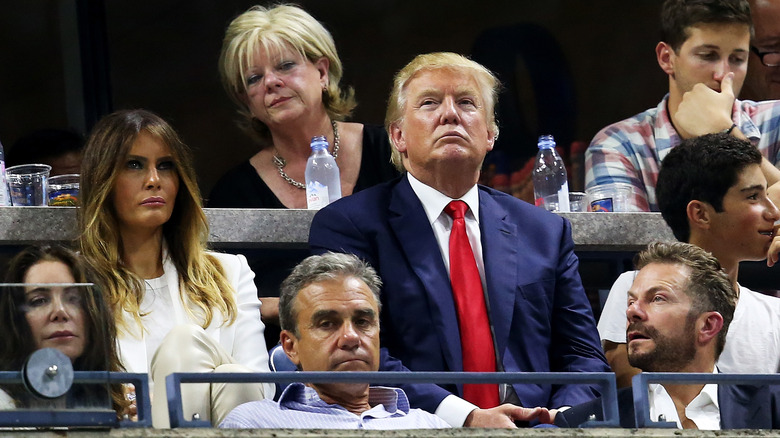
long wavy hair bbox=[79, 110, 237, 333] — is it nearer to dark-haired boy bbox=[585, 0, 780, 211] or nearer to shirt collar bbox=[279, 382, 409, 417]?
shirt collar bbox=[279, 382, 409, 417]

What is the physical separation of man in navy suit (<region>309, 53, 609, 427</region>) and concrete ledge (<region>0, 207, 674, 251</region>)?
412 mm

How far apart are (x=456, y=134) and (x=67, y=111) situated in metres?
2.24

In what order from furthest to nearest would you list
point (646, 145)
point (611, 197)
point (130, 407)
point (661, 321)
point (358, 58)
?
point (358, 58)
point (646, 145)
point (611, 197)
point (661, 321)
point (130, 407)

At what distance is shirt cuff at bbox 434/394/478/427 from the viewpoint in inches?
137

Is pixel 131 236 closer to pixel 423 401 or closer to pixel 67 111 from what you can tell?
pixel 423 401

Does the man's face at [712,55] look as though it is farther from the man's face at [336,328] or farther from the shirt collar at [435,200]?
the man's face at [336,328]

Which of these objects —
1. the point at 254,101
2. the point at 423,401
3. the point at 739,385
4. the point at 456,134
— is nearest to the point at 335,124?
the point at 254,101

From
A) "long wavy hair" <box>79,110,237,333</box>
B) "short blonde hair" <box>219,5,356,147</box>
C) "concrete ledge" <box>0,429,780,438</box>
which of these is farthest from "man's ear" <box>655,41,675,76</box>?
"concrete ledge" <box>0,429,780,438</box>

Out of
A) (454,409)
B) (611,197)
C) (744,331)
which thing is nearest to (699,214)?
(744,331)

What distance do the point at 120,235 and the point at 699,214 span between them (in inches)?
59.2

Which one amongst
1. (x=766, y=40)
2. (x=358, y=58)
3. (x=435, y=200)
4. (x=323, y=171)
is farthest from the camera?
(x=358, y=58)

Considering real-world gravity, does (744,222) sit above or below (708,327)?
above

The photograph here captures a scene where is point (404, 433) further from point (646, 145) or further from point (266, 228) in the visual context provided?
point (646, 145)

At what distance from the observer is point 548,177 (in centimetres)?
487
